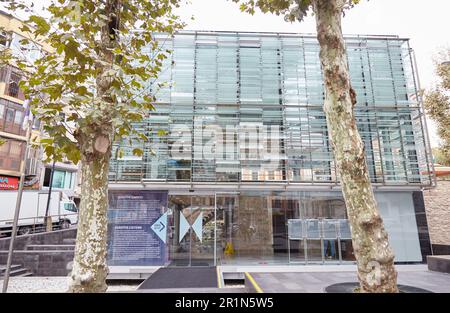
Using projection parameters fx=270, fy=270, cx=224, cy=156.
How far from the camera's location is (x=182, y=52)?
11891 mm

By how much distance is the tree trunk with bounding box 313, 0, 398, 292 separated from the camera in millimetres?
3406

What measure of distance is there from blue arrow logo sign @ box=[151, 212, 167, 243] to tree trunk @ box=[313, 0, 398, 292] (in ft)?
26.6

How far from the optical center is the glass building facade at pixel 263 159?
10.7 m

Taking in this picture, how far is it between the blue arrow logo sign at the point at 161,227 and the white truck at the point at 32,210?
416 inches

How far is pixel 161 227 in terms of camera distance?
34.4ft

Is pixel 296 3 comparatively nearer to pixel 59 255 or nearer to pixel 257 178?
pixel 257 178

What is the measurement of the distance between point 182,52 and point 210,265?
8965 millimetres

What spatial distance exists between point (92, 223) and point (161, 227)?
7.14 meters

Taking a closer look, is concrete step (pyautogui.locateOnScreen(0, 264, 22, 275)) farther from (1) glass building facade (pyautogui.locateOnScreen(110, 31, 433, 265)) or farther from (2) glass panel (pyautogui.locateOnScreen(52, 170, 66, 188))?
(2) glass panel (pyautogui.locateOnScreen(52, 170, 66, 188))

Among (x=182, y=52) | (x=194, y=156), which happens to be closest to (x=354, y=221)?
(x=194, y=156)

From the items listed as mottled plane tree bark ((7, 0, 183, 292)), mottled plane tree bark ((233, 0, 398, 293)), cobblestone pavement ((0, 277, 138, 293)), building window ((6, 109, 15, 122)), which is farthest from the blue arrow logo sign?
building window ((6, 109, 15, 122))

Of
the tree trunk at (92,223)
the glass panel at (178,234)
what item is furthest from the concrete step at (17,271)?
the tree trunk at (92,223)

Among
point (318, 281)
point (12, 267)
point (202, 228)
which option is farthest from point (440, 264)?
point (12, 267)
